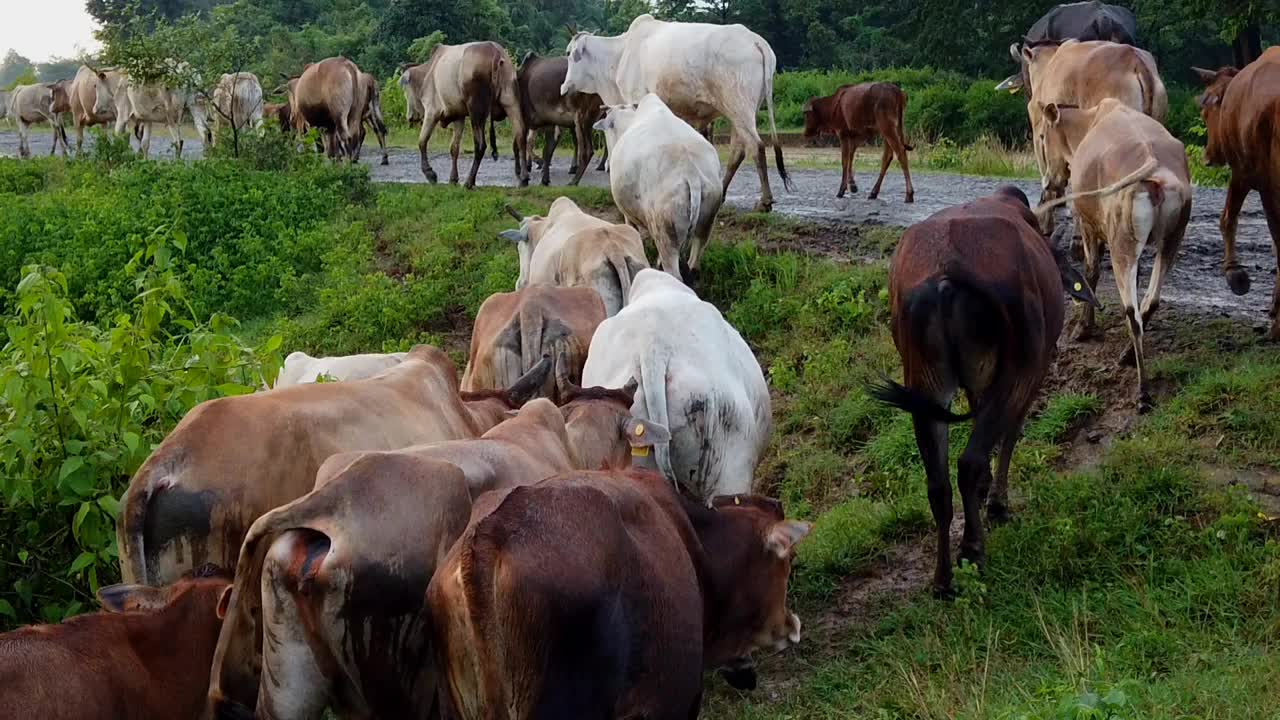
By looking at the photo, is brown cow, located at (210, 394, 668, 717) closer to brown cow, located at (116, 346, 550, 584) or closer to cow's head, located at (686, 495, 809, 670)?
brown cow, located at (116, 346, 550, 584)

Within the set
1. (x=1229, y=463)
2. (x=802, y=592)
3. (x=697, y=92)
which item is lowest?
(x=802, y=592)

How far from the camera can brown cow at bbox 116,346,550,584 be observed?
17.3ft

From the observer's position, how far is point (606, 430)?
20.6 feet

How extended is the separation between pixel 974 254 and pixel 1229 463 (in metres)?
2.30

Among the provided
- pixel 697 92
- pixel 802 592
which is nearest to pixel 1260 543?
pixel 802 592

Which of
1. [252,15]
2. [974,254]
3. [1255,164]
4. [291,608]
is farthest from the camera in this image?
[252,15]

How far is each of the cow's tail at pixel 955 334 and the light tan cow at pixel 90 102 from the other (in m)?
23.7

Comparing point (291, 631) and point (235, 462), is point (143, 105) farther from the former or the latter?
point (291, 631)

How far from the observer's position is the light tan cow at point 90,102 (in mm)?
26797

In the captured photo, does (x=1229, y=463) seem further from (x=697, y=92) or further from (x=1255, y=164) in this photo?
(x=697, y=92)

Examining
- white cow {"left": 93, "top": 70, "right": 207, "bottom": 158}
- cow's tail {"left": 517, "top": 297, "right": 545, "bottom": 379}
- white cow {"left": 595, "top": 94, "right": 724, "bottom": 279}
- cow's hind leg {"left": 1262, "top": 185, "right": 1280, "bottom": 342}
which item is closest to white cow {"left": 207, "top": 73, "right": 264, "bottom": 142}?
white cow {"left": 93, "top": 70, "right": 207, "bottom": 158}

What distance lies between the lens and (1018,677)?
579cm

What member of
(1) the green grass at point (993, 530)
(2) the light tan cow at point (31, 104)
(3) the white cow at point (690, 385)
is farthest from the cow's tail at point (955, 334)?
(2) the light tan cow at point (31, 104)

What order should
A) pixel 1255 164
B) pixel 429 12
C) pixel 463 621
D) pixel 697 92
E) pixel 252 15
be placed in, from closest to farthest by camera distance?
pixel 463 621 < pixel 1255 164 < pixel 697 92 < pixel 429 12 < pixel 252 15
